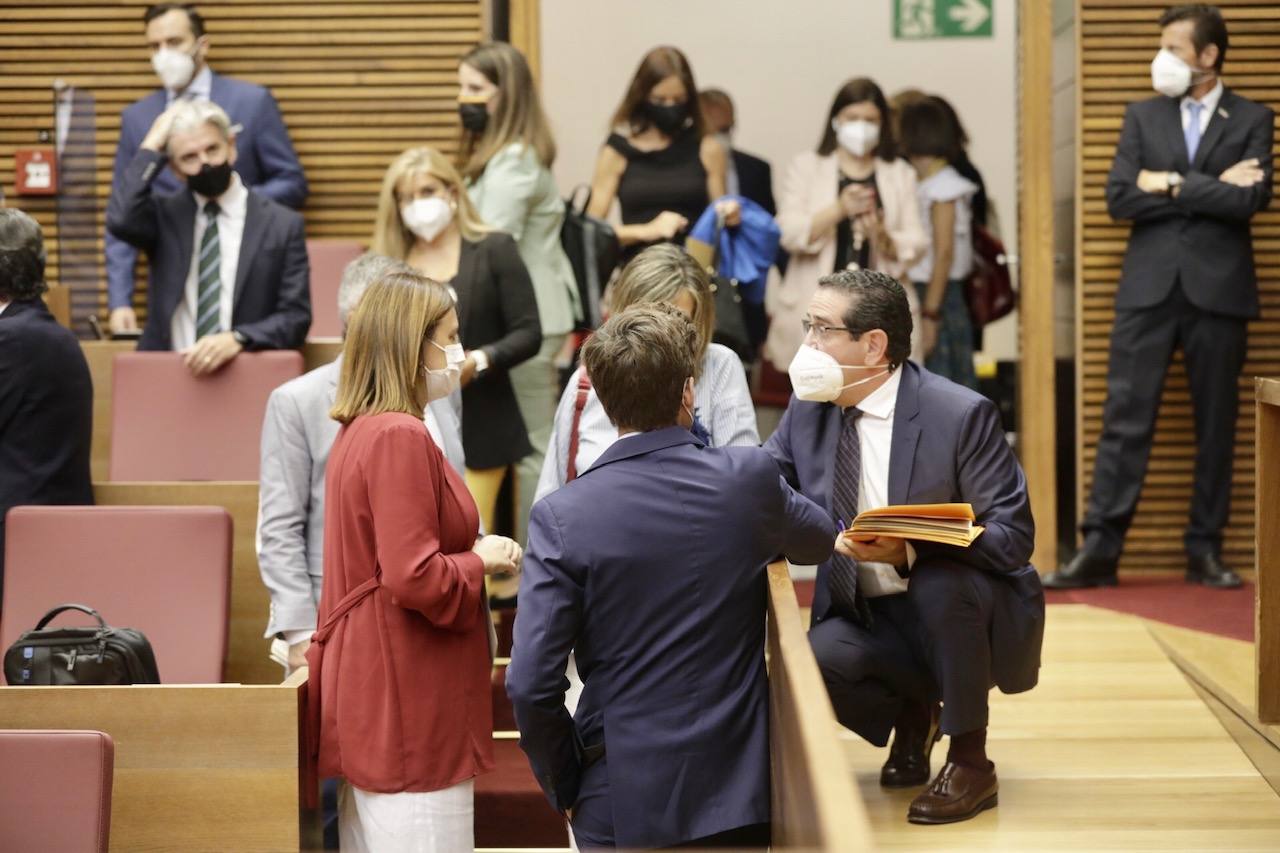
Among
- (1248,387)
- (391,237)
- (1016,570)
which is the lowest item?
(1016,570)

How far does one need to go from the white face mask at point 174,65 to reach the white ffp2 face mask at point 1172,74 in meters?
3.44

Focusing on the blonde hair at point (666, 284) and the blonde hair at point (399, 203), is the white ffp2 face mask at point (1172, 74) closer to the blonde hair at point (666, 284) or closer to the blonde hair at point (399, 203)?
the blonde hair at point (399, 203)

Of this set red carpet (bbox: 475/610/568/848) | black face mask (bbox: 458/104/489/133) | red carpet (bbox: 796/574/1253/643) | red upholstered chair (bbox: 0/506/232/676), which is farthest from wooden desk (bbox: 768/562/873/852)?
black face mask (bbox: 458/104/489/133)

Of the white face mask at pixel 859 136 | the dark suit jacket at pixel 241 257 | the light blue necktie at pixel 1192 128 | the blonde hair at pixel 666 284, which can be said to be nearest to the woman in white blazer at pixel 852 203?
the white face mask at pixel 859 136

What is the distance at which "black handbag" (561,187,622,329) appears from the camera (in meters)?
5.66

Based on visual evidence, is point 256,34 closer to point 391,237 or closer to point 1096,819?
point 391,237

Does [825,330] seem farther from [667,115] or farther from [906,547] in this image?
[667,115]

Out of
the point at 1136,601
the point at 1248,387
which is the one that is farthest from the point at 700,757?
the point at 1248,387

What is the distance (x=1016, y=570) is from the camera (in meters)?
3.45

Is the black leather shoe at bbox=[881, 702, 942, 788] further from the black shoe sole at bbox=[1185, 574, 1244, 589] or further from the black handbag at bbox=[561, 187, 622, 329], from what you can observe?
the black shoe sole at bbox=[1185, 574, 1244, 589]

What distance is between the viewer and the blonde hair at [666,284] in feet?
11.4

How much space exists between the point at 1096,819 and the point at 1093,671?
123 centimetres

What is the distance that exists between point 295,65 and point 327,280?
982 millimetres

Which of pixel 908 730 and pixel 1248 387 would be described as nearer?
pixel 908 730
